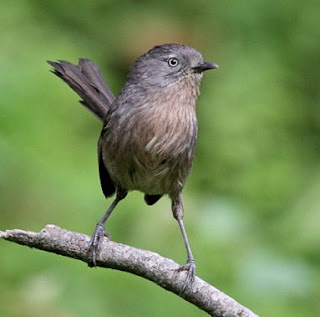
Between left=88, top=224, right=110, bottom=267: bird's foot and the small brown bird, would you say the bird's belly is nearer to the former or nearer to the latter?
the small brown bird

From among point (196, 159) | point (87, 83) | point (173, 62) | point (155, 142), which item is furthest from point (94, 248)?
point (196, 159)

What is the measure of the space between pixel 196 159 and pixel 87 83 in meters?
1.60

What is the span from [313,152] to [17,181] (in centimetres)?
233

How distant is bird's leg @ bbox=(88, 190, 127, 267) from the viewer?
3.94 m

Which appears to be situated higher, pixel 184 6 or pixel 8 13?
pixel 184 6

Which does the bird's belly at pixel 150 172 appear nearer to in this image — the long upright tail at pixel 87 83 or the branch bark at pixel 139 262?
the long upright tail at pixel 87 83

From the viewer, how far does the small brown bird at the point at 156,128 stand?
487 cm

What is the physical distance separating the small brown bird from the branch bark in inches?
32.6

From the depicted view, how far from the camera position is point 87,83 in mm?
5492

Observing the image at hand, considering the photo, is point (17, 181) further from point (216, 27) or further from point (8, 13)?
point (216, 27)

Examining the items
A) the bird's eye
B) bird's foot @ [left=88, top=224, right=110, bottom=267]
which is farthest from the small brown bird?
bird's foot @ [left=88, top=224, right=110, bottom=267]

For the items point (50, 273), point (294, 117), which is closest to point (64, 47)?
point (294, 117)

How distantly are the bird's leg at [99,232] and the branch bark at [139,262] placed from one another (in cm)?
4

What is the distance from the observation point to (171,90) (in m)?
4.99
